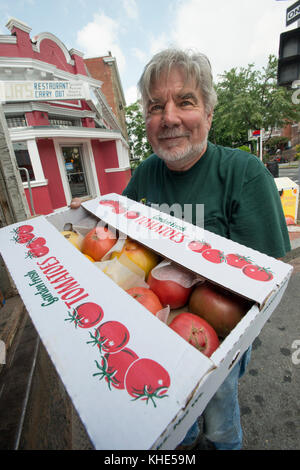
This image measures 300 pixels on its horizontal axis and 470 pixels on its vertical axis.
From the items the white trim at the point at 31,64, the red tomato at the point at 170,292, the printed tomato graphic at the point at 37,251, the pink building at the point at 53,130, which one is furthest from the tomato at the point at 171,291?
the white trim at the point at 31,64

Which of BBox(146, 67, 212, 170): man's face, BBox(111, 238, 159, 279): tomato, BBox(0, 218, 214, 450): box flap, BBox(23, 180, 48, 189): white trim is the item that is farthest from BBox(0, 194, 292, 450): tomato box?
BBox(23, 180, 48, 189): white trim

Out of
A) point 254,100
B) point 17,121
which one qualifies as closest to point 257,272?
point 17,121

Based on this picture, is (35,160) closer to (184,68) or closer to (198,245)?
(184,68)

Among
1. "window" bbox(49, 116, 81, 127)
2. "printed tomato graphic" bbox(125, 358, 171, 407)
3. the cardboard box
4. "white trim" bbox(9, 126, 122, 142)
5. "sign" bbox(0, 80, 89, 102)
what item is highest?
"window" bbox(49, 116, 81, 127)

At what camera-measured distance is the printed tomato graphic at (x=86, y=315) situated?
27.6 inches

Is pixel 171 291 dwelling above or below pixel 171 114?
below

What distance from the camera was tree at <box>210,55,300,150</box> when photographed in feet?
55.1

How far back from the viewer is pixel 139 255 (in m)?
1.16

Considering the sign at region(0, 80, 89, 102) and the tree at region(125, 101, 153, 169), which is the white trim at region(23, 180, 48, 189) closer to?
the sign at region(0, 80, 89, 102)

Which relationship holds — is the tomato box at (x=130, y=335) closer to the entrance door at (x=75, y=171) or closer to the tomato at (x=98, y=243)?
the tomato at (x=98, y=243)

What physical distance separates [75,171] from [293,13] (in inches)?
366

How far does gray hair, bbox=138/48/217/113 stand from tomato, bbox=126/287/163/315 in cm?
113

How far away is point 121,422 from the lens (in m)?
0.51
